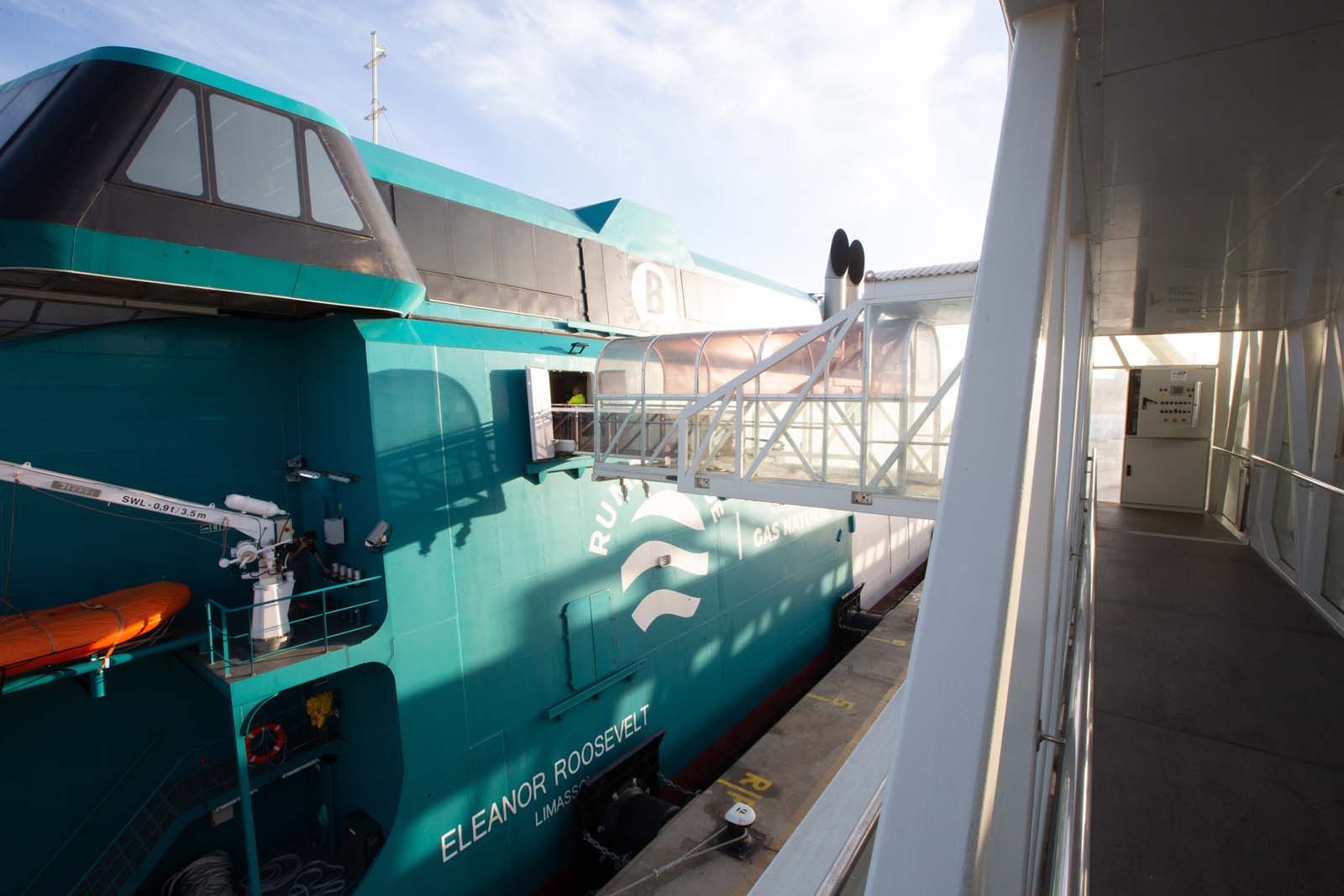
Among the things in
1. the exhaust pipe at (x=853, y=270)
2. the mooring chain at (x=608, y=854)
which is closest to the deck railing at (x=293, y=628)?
the mooring chain at (x=608, y=854)

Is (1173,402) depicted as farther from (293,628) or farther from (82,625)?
(82,625)

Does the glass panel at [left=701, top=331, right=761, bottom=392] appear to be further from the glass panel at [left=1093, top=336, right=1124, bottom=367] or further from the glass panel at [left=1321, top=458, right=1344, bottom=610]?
the glass panel at [left=1093, top=336, right=1124, bottom=367]

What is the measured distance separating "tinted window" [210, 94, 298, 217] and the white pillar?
20.9 feet

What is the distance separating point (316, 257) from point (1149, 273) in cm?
724

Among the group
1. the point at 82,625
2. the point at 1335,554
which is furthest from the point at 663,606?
the point at 1335,554

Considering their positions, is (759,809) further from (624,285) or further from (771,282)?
Answer: (771,282)

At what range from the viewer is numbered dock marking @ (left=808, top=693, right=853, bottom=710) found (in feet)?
37.7

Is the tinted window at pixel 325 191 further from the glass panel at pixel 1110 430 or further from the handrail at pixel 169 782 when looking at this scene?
the glass panel at pixel 1110 430

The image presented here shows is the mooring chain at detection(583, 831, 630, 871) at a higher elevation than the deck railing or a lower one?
lower

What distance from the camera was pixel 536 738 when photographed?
7727 mm

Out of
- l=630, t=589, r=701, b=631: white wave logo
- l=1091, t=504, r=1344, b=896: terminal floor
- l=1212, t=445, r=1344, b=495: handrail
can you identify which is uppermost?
l=1212, t=445, r=1344, b=495: handrail

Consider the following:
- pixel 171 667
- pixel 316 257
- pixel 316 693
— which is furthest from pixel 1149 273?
pixel 171 667

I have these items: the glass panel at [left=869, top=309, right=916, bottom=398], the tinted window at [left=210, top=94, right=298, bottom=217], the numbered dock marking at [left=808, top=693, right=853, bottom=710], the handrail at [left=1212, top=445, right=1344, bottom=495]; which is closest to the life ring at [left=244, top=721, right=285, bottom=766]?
the tinted window at [left=210, top=94, right=298, bottom=217]

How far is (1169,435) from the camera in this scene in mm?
10234
